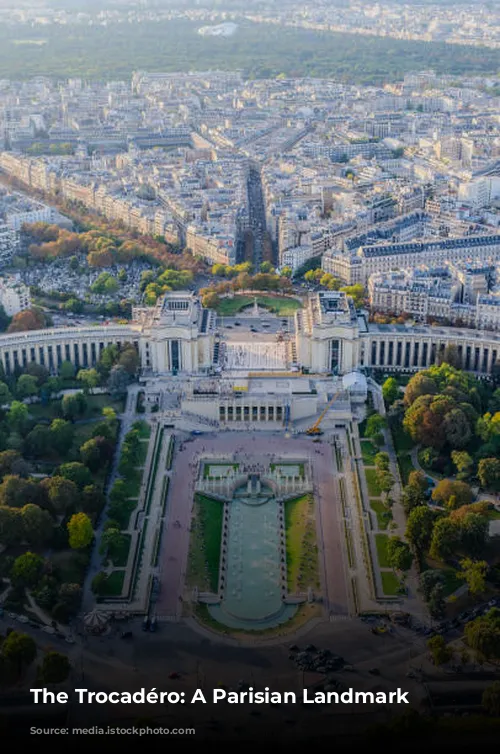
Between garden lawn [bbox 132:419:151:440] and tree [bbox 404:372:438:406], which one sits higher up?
tree [bbox 404:372:438:406]

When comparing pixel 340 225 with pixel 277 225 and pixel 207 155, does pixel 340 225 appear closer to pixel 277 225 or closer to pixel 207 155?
pixel 277 225

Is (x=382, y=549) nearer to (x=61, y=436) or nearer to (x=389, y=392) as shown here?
(x=389, y=392)

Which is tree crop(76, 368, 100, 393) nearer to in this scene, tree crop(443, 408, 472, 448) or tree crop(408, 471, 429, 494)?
tree crop(408, 471, 429, 494)

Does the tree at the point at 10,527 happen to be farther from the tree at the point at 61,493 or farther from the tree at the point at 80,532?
the tree at the point at 80,532

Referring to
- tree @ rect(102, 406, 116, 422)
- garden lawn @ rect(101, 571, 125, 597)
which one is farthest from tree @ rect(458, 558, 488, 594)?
tree @ rect(102, 406, 116, 422)

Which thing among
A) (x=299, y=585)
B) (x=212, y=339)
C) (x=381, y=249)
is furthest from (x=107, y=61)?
(x=299, y=585)

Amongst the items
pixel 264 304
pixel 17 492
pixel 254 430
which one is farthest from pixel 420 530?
pixel 264 304
